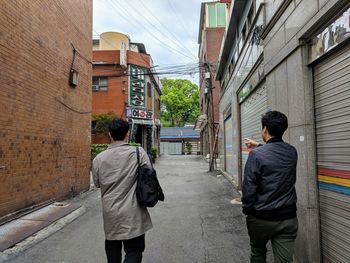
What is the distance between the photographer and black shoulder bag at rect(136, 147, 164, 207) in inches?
122

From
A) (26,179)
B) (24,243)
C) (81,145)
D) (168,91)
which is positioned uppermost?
(168,91)

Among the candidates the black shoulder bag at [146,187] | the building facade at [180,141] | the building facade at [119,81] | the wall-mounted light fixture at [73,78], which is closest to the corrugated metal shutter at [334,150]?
the black shoulder bag at [146,187]

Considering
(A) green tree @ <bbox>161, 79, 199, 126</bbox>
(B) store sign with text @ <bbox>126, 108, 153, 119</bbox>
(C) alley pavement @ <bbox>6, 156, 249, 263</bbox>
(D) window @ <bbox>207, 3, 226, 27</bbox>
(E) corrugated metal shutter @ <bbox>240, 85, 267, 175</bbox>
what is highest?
(D) window @ <bbox>207, 3, 226, 27</bbox>

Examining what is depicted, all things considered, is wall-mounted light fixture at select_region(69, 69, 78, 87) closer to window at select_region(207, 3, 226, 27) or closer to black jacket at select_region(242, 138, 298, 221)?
black jacket at select_region(242, 138, 298, 221)

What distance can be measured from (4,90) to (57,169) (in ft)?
10.2

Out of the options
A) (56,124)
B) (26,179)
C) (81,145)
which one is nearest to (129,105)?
(81,145)

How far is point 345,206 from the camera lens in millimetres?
3338

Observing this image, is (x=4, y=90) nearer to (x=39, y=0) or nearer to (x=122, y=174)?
(x=39, y=0)

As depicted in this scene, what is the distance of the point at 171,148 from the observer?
48.6 metres

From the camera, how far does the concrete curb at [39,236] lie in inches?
192

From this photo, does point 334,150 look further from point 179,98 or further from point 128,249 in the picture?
point 179,98

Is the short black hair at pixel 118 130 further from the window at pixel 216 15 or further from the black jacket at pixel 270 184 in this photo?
the window at pixel 216 15

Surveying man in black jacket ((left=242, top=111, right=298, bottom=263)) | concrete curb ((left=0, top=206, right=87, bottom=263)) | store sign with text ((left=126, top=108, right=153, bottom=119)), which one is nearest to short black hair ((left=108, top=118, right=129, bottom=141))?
man in black jacket ((left=242, top=111, right=298, bottom=263))

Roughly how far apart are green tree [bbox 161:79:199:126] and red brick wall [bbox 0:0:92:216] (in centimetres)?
4066
